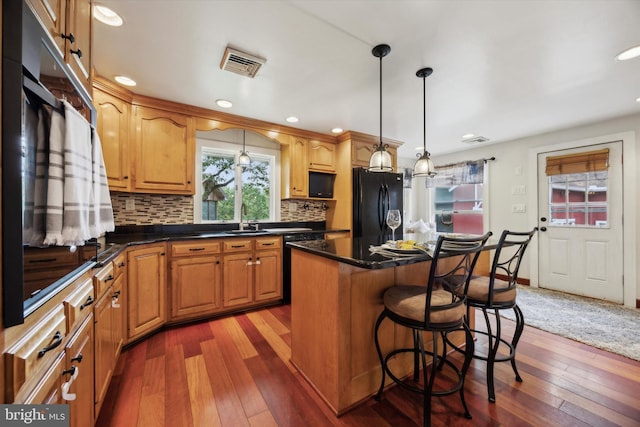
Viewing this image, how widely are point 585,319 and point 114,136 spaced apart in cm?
514

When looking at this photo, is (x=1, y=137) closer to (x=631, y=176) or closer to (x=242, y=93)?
(x=242, y=93)

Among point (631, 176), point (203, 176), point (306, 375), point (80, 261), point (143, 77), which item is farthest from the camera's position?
point (203, 176)

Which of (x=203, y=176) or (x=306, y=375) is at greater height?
(x=203, y=176)

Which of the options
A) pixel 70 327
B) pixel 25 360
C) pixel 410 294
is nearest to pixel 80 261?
pixel 70 327

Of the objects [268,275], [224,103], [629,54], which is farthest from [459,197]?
[224,103]

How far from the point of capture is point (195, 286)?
2574mm

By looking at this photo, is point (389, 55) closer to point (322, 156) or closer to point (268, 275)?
point (322, 156)

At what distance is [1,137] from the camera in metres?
0.61

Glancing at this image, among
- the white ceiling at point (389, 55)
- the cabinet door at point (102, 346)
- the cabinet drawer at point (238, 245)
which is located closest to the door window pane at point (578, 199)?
the white ceiling at point (389, 55)

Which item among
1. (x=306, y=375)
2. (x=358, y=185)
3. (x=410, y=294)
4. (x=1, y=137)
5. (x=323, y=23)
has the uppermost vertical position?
(x=323, y=23)

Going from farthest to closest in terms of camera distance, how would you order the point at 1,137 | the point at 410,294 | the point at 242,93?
the point at 242,93 < the point at 410,294 < the point at 1,137

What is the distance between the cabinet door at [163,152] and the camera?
8.54 ft

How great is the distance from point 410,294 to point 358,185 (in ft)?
7.74

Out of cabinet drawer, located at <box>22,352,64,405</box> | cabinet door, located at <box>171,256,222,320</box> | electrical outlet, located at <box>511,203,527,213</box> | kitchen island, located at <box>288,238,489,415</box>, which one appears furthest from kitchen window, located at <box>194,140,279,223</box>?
electrical outlet, located at <box>511,203,527,213</box>
